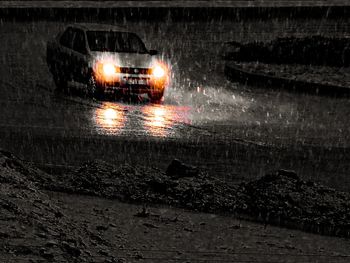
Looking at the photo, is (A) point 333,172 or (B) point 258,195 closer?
(B) point 258,195

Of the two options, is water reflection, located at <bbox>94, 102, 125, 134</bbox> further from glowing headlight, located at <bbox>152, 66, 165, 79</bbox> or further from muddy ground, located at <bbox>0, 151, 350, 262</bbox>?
muddy ground, located at <bbox>0, 151, 350, 262</bbox>

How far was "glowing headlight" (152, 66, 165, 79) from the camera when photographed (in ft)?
70.9

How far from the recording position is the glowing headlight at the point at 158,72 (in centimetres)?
2162

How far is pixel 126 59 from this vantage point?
850 inches

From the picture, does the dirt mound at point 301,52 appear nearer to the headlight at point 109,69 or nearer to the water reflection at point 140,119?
the headlight at point 109,69

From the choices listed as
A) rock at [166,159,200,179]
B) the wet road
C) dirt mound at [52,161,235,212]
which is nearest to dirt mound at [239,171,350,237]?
dirt mound at [52,161,235,212]

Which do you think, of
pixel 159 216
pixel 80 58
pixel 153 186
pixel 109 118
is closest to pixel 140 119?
pixel 109 118

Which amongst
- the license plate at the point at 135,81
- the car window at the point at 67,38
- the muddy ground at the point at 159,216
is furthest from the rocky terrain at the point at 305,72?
the muddy ground at the point at 159,216

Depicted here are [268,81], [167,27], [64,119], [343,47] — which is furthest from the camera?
[167,27]

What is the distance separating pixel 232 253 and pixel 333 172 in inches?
211

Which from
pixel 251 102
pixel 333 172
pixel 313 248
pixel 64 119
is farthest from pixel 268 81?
pixel 313 248

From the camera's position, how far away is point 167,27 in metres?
38.0

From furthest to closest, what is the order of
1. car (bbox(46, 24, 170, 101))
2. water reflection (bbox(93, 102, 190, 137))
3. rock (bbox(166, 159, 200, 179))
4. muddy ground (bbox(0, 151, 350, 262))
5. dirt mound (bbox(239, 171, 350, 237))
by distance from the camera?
car (bbox(46, 24, 170, 101)), water reflection (bbox(93, 102, 190, 137)), rock (bbox(166, 159, 200, 179)), dirt mound (bbox(239, 171, 350, 237)), muddy ground (bbox(0, 151, 350, 262))

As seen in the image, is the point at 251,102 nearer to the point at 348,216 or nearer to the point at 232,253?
the point at 348,216
